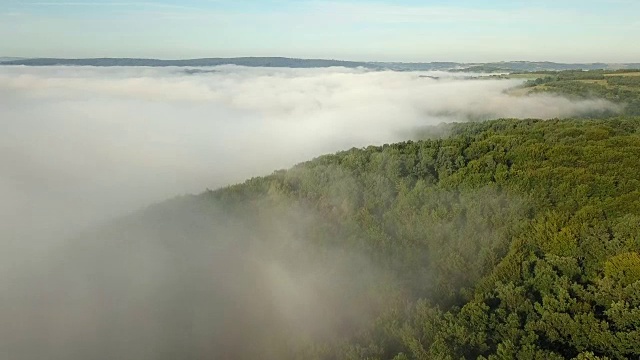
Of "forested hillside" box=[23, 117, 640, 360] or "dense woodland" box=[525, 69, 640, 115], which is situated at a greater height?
"dense woodland" box=[525, 69, 640, 115]

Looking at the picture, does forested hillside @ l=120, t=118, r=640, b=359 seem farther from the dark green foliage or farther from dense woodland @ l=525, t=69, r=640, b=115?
Result: dense woodland @ l=525, t=69, r=640, b=115

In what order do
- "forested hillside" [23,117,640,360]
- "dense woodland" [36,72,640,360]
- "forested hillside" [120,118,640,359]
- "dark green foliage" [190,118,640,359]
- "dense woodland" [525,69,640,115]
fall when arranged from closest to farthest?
"dark green foliage" [190,118,640,359] < "forested hillside" [120,118,640,359] < "dense woodland" [36,72,640,360] < "forested hillside" [23,117,640,360] < "dense woodland" [525,69,640,115]

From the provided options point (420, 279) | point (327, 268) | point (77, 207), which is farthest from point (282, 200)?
point (77, 207)

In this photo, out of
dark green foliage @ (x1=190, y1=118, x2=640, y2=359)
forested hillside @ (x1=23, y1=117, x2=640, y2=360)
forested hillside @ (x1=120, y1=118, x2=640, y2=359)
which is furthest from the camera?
forested hillside @ (x1=23, y1=117, x2=640, y2=360)

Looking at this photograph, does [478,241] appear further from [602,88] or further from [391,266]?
[602,88]

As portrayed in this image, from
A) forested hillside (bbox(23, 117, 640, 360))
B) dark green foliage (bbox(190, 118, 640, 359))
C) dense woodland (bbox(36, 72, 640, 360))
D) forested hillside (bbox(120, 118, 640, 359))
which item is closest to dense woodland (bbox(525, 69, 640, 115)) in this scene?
dense woodland (bbox(36, 72, 640, 360))

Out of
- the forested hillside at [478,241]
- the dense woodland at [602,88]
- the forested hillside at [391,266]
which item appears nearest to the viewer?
the forested hillside at [478,241]

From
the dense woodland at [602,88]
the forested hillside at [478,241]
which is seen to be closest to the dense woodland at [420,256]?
the forested hillside at [478,241]

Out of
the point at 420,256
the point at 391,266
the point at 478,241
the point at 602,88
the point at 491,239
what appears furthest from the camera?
the point at 602,88

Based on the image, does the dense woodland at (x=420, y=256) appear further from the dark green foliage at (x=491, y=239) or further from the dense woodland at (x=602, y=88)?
the dense woodland at (x=602, y=88)

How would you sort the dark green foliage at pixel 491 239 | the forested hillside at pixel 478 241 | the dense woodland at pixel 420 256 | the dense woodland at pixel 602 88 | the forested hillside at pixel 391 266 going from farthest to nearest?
the dense woodland at pixel 602 88
the forested hillside at pixel 391 266
the dense woodland at pixel 420 256
the forested hillside at pixel 478 241
the dark green foliage at pixel 491 239

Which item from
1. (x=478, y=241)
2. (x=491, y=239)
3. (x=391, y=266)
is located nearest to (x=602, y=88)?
(x=478, y=241)
